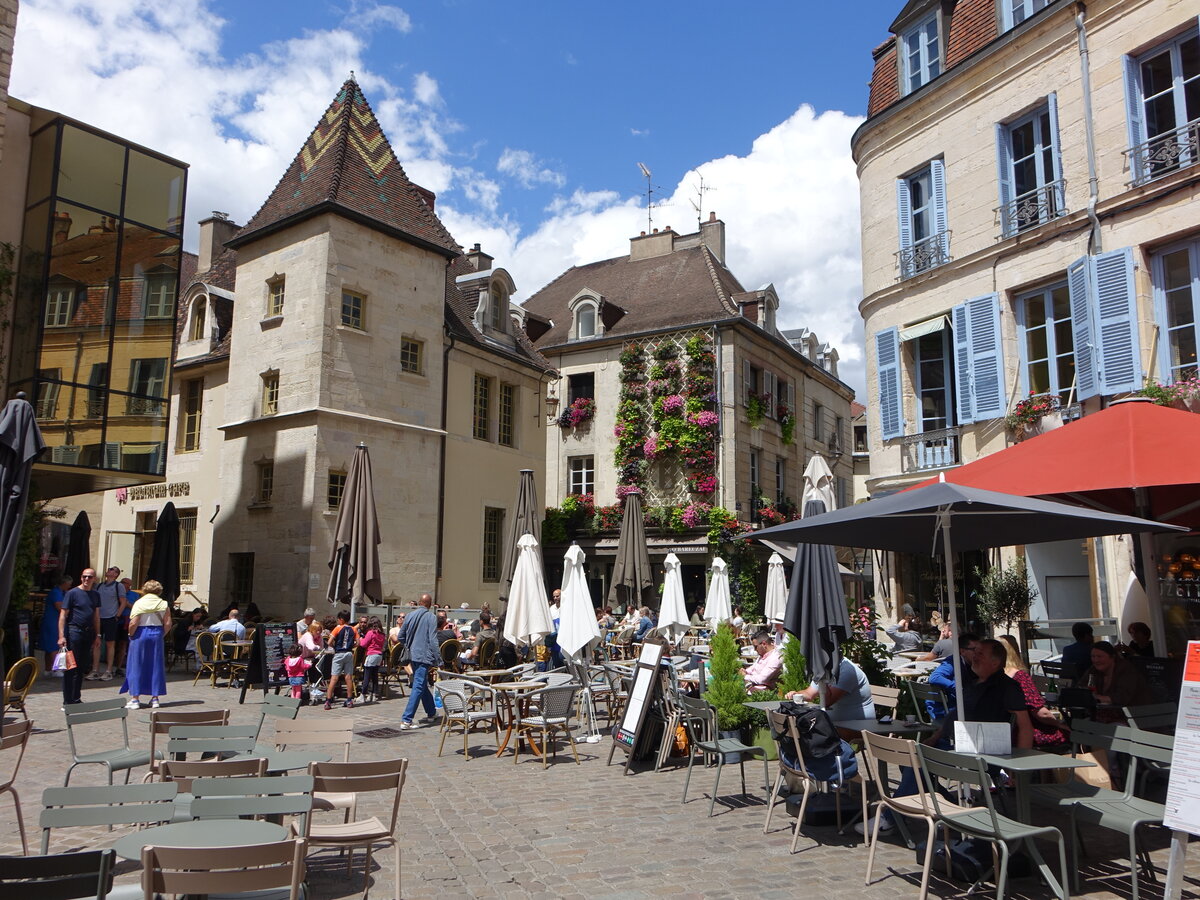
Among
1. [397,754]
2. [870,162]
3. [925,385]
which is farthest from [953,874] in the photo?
[870,162]

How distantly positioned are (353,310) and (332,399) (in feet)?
7.32

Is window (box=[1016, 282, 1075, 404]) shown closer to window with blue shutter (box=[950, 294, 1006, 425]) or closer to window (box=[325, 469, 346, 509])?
window with blue shutter (box=[950, 294, 1006, 425])

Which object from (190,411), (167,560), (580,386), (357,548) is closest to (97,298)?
(167,560)

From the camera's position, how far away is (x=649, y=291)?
30.9 m

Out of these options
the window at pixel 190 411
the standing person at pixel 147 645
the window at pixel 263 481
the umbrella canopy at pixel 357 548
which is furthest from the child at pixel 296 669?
the window at pixel 190 411

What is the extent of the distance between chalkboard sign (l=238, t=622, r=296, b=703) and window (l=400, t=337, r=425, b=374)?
867 centimetres

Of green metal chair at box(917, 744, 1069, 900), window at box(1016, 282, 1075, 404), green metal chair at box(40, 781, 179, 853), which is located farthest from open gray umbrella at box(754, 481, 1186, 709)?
window at box(1016, 282, 1075, 404)

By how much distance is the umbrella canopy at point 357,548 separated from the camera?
14.3 meters

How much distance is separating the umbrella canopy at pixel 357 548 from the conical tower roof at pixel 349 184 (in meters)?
7.41

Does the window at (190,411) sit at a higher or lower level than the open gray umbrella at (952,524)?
higher

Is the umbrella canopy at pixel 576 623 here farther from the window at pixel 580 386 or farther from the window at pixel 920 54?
the window at pixel 580 386

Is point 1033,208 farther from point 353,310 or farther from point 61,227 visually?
point 61,227

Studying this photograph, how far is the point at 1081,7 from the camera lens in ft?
43.0

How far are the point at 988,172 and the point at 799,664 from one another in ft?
32.9
